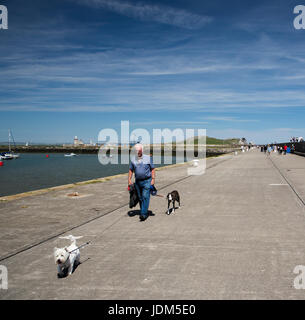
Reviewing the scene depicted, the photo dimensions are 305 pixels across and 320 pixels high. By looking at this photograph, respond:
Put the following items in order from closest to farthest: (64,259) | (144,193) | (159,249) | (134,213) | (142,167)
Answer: (64,259)
(159,249)
(142,167)
(144,193)
(134,213)

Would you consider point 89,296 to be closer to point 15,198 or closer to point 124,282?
point 124,282

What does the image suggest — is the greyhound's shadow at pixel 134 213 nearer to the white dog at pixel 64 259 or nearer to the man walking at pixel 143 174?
the man walking at pixel 143 174

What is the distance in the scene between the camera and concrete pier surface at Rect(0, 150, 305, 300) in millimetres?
4449

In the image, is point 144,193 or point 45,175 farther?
point 45,175

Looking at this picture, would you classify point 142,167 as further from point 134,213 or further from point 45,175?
point 45,175

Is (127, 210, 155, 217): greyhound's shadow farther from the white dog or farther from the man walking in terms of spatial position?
the white dog

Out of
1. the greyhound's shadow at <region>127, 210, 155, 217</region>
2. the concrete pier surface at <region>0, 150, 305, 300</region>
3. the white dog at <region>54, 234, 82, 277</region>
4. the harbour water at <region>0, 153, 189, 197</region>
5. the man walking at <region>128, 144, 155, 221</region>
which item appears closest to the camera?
the concrete pier surface at <region>0, 150, 305, 300</region>

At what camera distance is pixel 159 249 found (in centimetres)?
617

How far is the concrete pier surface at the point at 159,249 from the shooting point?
4449 millimetres

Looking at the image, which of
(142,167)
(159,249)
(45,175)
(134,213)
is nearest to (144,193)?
(142,167)

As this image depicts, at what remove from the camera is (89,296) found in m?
4.26

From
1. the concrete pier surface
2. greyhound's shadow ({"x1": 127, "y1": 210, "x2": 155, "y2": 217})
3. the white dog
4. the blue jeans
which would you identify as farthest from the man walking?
the white dog

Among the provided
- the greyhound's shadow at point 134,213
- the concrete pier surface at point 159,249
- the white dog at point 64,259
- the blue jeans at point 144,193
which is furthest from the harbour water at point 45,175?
the white dog at point 64,259
